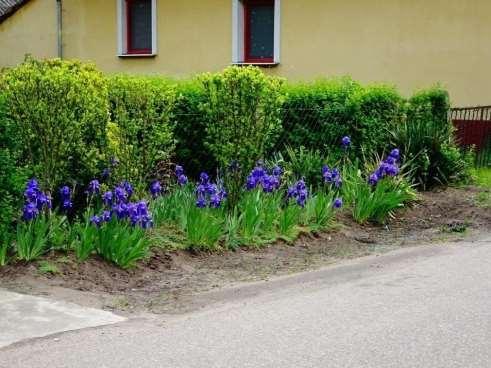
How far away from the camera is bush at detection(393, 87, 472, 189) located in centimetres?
1247

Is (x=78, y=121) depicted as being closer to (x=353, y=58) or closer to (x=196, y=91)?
(x=196, y=91)

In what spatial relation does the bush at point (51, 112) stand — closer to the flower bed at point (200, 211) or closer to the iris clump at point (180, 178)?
the flower bed at point (200, 211)

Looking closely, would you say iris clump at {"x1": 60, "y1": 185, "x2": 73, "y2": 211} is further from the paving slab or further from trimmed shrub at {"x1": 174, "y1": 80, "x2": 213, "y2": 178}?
trimmed shrub at {"x1": 174, "y1": 80, "x2": 213, "y2": 178}

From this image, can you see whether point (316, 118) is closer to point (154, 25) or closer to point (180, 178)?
point (180, 178)

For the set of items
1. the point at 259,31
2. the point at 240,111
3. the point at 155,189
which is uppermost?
the point at 259,31

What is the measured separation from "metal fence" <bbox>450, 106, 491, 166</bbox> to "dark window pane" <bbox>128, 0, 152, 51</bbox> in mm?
9060

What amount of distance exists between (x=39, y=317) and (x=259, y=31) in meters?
14.6

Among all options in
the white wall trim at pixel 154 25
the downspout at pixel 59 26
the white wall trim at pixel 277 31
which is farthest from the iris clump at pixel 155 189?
the downspout at pixel 59 26

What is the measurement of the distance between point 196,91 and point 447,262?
14.7 ft

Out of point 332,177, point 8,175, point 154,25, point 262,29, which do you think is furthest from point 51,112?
point 154,25

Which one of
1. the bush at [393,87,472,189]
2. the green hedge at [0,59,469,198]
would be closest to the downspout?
the green hedge at [0,59,469,198]

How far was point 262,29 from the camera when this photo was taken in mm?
19891

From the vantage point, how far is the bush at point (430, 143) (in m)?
12.5

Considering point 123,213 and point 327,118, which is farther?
point 327,118
